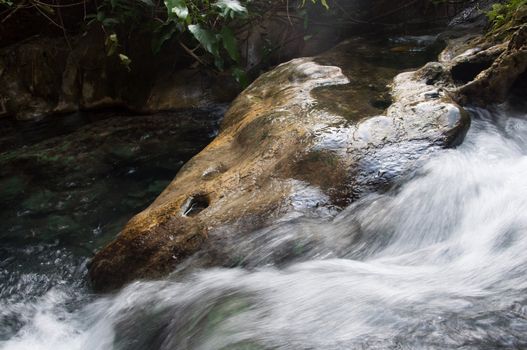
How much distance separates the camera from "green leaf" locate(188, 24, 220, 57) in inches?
207

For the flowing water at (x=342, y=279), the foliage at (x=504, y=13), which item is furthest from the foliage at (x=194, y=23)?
the flowing water at (x=342, y=279)

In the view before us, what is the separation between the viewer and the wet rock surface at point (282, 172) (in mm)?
2783

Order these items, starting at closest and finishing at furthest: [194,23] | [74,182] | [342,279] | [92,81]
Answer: [342,279] < [74,182] < [194,23] < [92,81]

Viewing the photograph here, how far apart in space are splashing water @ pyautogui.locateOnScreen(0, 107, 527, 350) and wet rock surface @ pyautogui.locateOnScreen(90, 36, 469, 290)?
12cm

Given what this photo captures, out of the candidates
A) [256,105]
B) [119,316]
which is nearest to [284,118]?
[256,105]

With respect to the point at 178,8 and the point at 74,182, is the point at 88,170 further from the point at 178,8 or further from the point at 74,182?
the point at 178,8

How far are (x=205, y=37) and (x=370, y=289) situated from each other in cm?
391

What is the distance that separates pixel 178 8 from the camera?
15.8ft

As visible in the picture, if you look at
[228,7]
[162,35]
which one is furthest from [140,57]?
[228,7]

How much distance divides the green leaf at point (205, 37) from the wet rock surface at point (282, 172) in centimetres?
174

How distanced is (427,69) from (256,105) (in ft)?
5.00

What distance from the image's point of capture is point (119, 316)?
2.69 metres

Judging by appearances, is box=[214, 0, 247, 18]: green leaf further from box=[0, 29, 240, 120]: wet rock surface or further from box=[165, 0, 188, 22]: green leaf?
box=[0, 29, 240, 120]: wet rock surface

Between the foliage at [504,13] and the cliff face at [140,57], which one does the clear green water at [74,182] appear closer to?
the cliff face at [140,57]
